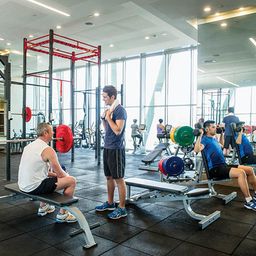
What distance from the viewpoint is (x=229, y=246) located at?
7.20 feet

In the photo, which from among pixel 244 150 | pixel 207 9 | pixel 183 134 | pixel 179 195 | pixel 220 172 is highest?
pixel 207 9

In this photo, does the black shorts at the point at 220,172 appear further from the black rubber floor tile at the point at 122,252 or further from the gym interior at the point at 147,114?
the black rubber floor tile at the point at 122,252

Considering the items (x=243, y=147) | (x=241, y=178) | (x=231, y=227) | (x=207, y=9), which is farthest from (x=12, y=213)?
(x=207, y=9)

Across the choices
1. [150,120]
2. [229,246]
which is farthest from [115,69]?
[229,246]

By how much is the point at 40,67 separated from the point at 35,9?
6.79 metres

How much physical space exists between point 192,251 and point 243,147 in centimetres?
Answer: 230

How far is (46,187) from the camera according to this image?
2389mm

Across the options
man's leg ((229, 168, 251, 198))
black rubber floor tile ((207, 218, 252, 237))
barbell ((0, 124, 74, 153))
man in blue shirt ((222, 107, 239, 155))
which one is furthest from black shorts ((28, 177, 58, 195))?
man in blue shirt ((222, 107, 239, 155))

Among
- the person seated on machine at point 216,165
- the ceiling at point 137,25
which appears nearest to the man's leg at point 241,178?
the person seated on machine at point 216,165

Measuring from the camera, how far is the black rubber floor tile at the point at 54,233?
2.30 meters

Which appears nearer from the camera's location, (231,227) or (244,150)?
(231,227)

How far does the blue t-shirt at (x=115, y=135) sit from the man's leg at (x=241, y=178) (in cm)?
143

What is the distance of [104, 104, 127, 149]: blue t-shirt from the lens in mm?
2711

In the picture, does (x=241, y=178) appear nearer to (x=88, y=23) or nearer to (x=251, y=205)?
(x=251, y=205)
